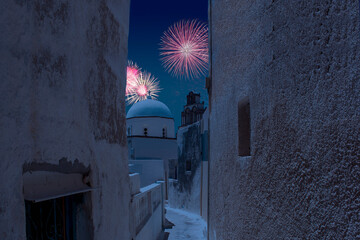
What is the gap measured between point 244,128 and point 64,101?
2130 mm

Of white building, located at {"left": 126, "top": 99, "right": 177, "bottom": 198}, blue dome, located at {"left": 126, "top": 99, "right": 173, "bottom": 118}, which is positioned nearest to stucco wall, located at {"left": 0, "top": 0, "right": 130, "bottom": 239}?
white building, located at {"left": 126, "top": 99, "right": 177, "bottom": 198}

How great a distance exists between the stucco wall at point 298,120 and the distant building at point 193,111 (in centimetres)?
2799

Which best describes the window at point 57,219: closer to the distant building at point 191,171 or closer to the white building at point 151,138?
the distant building at point 191,171

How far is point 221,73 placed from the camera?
15.1 ft

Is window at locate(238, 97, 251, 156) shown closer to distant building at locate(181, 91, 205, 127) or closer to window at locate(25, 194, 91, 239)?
A: window at locate(25, 194, 91, 239)

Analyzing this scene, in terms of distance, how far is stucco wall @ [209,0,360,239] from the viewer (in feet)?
5.17

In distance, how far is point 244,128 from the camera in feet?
11.4

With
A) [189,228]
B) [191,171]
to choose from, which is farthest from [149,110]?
[189,228]

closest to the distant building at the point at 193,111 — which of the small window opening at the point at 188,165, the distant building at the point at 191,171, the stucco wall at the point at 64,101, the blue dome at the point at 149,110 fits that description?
the blue dome at the point at 149,110

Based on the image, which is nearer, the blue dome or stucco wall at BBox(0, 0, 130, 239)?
stucco wall at BBox(0, 0, 130, 239)

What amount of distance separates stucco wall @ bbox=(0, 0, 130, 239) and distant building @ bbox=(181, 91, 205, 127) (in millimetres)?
27730

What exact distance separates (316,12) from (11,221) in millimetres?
2406

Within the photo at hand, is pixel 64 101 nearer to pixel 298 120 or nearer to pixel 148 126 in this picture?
pixel 298 120

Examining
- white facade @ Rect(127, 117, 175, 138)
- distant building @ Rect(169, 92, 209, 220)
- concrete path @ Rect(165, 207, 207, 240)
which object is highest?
white facade @ Rect(127, 117, 175, 138)
